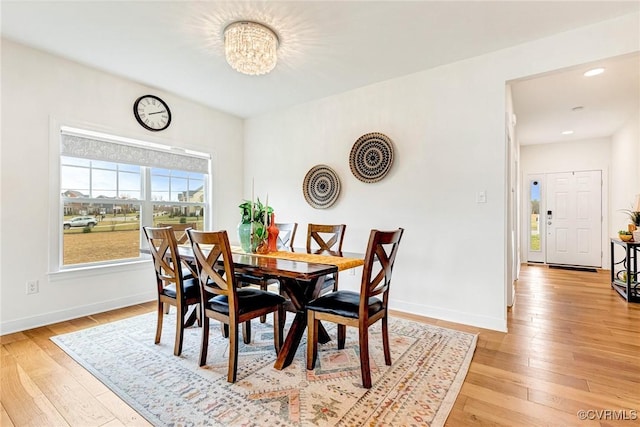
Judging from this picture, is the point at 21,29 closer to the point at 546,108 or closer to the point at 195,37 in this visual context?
the point at 195,37

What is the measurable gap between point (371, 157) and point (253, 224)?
5.45ft

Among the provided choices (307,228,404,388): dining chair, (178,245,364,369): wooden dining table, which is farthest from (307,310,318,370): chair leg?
(178,245,364,369): wooden dining table

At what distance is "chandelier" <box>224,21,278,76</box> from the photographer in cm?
233

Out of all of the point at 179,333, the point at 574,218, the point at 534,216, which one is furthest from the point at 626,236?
the point at 179,333

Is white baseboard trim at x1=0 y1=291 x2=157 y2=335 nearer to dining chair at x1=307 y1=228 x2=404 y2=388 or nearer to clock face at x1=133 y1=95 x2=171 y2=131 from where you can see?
clock face at x1=133 y1=95 x2=171 y2=131

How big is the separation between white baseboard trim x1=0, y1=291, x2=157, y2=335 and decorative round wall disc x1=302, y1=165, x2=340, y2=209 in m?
2.26

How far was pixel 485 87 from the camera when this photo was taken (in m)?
2.87

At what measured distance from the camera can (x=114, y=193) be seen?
11.5ft

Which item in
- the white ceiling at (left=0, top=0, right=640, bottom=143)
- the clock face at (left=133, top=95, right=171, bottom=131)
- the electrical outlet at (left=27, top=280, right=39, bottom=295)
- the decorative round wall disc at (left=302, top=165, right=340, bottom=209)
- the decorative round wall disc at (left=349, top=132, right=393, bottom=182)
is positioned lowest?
the electrical outlet at (left=27, top=280, right=39, bottom=295)

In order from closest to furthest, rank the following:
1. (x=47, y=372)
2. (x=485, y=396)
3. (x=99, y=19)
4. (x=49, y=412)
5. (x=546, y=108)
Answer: (x=49, y=412) → (x=485, y=396) → (x=47, y=372) → (x=99, y=19) → (x=546, y=108)

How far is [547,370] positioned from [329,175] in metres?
2.76

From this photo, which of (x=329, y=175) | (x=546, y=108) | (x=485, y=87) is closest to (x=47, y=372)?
(x=329, y=175)

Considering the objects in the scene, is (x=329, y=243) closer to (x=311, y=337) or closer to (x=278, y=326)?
(x=278, y=326)

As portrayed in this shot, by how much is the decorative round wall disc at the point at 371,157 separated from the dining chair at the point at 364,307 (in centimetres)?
158
